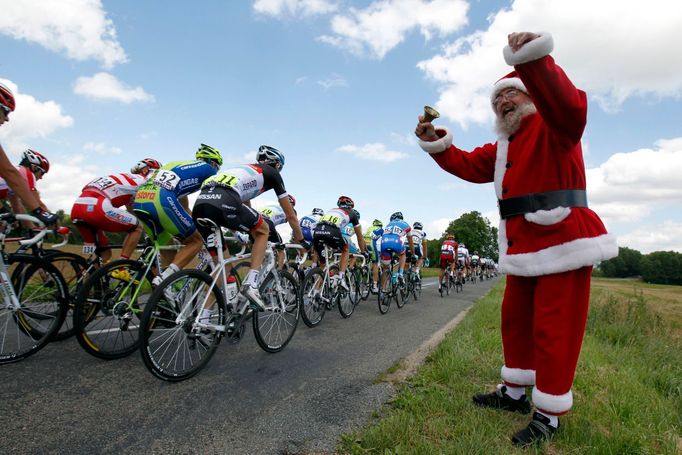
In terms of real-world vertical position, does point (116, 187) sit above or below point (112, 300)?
above

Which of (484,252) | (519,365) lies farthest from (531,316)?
(484,252)

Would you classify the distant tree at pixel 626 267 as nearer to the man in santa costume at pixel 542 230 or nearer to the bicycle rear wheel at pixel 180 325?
the man in santa costume at pixel 542 230

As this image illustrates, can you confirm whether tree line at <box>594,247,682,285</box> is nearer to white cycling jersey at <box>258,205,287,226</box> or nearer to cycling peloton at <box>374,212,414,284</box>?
cycling peloton at <box>374,212,414,284</box>

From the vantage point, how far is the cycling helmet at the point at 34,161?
553cm

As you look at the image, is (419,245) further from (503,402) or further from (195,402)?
(195,402)

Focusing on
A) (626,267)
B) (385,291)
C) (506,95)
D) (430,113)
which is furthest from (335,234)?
(626,267)

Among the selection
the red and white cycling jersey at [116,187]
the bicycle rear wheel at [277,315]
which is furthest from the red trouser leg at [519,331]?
the red and white cycling jersey at [116,187]

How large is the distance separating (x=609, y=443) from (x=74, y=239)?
54.9m

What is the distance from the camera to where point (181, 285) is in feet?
10.8

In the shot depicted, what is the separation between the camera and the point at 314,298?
5910 millimetres

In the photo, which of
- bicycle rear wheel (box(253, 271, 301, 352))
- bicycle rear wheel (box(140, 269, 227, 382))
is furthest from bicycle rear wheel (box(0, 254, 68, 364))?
bicycle rear wheel (box(253, 271, 301, 352))

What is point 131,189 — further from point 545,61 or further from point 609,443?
point 609,443

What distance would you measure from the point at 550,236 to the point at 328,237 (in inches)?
201

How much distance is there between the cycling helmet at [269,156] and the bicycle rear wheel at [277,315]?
143 centimetres
